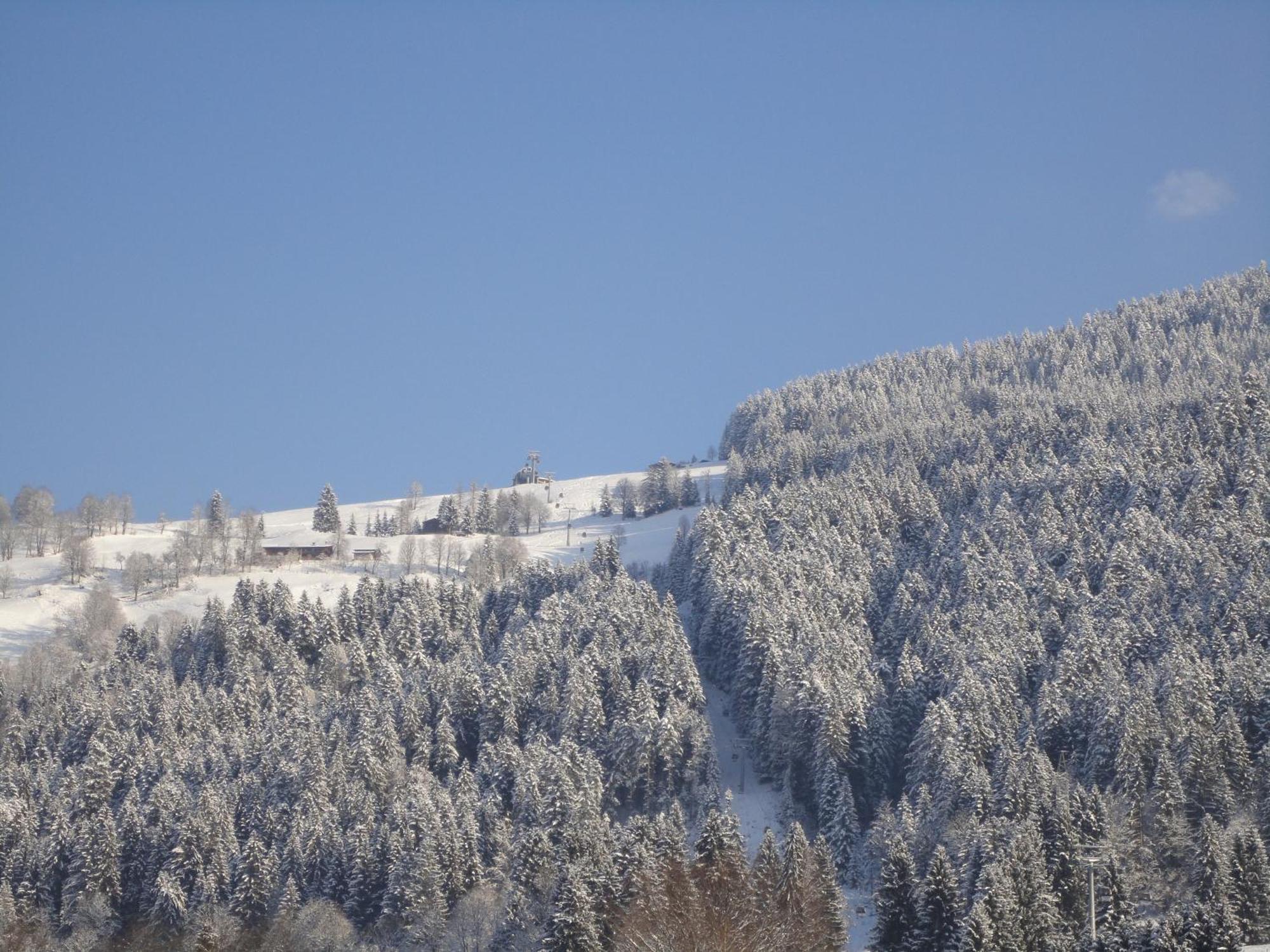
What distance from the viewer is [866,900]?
239ft

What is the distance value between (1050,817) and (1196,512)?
4461cm

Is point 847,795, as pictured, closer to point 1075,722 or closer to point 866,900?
point 866,900

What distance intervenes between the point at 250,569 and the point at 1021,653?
84.7 m

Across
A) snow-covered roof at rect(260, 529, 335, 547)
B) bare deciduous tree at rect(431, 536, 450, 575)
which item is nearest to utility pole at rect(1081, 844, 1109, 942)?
bare deciduous tree at rect(431, 536, 450, 575)

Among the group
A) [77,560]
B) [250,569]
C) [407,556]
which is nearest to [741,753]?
[407,556]

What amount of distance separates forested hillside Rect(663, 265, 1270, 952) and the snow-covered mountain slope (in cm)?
2017

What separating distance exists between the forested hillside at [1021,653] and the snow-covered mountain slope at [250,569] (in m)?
20.2

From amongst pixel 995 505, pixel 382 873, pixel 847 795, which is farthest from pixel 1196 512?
pixel 382 873

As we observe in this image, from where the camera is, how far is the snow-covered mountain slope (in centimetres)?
12838

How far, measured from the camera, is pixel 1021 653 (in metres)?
87.1

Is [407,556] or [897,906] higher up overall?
[407,556]

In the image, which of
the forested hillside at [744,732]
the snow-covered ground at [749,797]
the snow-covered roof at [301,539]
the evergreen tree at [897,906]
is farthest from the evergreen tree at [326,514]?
the evergreen tree at [897,906]

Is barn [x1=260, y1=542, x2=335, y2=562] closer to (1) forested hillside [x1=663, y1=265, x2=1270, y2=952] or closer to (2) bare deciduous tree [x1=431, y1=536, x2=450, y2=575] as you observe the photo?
(2) bare deciduous tree [x1=431, y1=536, x2=450, y2=575]

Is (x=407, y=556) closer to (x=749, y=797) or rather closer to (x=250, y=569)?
(x=250, y=569)
